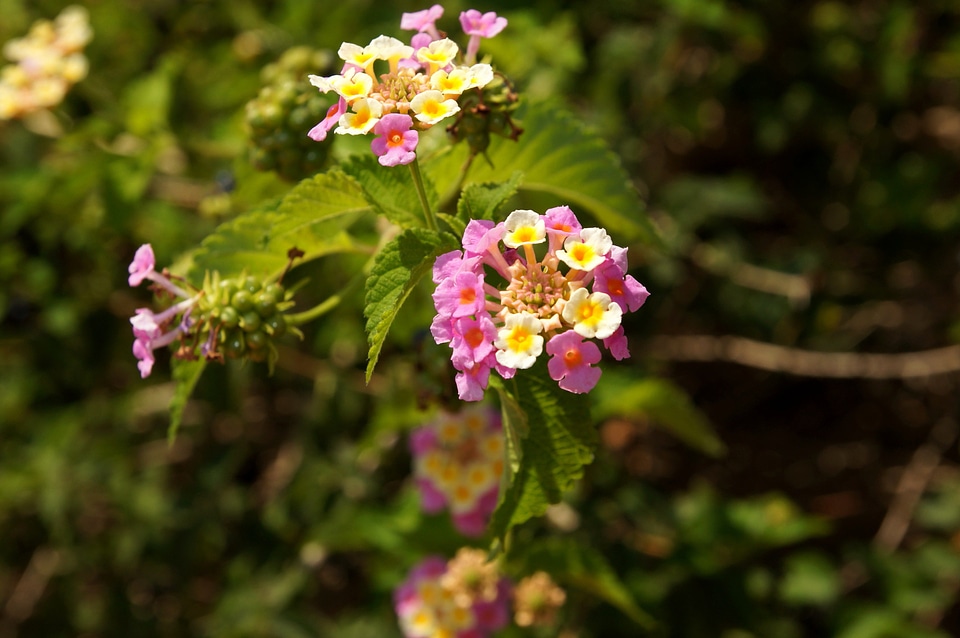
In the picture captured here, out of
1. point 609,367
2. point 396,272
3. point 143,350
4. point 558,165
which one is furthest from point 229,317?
point 609,367

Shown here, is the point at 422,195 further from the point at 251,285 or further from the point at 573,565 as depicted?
the point at 573,565

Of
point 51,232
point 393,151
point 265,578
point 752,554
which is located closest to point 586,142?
point 393,151

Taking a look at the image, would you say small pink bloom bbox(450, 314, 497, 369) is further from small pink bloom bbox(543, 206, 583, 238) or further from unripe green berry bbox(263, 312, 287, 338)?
unripe green berry bbox(263, 312, 287, 338)

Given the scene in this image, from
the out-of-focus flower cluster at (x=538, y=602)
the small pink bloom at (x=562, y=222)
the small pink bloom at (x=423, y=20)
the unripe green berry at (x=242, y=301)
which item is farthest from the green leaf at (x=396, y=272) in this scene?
the out-of-focus flower cluster at (x=538, y=602)

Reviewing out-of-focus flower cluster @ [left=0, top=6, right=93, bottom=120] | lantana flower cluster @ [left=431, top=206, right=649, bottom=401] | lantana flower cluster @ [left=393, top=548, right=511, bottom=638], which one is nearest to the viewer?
lantana flower cluster @ [left=431, top=206, right=649, bottom=401]

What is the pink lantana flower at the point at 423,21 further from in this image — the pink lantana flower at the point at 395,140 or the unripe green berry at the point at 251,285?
the unripe green berry at the point at 251,285

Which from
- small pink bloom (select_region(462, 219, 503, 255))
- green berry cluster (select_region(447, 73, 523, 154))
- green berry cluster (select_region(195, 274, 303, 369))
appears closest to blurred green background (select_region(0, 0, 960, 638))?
green berry cluster (select_region(195, 274, 303, 369))

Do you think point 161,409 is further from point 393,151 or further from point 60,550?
point 393,151
